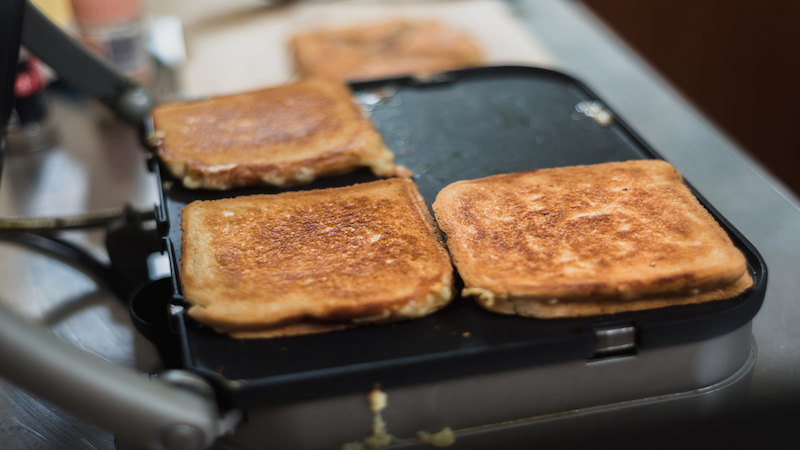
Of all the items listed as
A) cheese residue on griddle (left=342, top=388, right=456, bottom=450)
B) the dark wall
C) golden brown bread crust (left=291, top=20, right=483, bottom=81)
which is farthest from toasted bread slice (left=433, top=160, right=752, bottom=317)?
the dark wall

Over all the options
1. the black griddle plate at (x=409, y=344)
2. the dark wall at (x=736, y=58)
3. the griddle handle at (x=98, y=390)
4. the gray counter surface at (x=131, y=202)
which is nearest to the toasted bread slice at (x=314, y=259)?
the black griddle plate at (x=409, y=344)

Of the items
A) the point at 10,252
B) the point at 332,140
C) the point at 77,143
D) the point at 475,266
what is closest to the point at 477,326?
the point at 475,266

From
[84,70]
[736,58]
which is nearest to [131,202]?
[84,70]

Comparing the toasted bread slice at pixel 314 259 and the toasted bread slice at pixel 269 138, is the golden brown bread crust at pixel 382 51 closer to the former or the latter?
the toasted bread slice at pixel 269 138

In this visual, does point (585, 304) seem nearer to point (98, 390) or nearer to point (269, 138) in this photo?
point (98, 390)

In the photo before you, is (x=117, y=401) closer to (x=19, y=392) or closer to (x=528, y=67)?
(x=19, y=392)
